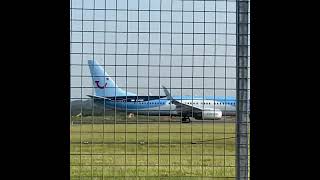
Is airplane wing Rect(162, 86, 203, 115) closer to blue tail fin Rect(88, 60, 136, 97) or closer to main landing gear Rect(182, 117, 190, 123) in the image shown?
main landing gear Rect(182, 117, 190, 123)

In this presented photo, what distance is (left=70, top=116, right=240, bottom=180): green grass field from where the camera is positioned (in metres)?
1.72

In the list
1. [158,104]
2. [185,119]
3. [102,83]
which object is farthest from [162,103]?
[102,83]

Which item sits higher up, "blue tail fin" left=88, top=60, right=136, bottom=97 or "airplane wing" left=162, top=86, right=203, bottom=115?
"blue tail fin" left=88, top=60, right=136, bottom=97

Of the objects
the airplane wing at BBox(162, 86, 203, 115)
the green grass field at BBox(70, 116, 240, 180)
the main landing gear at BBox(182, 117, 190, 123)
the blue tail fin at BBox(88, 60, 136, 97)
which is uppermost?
the blue tail fin at BBox(88, 60, 136, 97)

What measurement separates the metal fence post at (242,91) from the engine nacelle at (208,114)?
0.32 ft

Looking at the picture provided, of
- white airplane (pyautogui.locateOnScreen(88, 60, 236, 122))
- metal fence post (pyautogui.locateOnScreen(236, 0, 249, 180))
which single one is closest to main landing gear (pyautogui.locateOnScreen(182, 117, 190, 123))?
white airplane (pyautogui.locateOnScreen(88, 60, 236, 122))

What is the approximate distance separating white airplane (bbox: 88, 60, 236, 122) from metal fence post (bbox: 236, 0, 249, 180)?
4 centimetres

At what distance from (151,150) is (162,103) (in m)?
0.20

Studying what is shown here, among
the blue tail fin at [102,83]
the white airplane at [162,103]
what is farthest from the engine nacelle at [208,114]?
the blue tail fin at [102,83]

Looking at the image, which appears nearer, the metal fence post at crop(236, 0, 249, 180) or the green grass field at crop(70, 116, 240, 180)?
the metal fence post at crop(236, 0, 249, 180)

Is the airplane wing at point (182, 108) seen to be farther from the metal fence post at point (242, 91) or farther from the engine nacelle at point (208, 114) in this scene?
the metal fence post at point (242, 91)

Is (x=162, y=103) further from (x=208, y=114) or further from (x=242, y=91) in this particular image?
(x=242, y=91)
